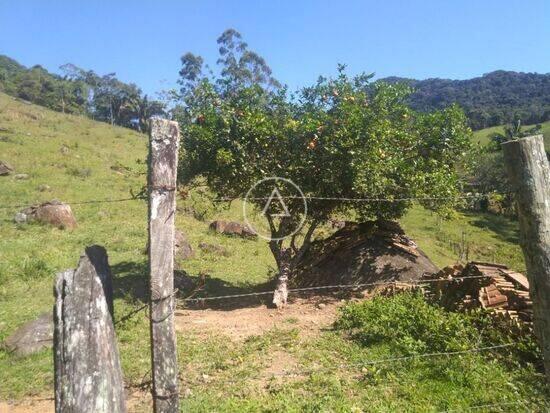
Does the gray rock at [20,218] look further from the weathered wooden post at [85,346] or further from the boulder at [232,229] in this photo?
the weathered wooden post at [85,346]

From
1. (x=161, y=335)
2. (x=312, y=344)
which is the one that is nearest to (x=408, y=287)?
(x=312, y=344)

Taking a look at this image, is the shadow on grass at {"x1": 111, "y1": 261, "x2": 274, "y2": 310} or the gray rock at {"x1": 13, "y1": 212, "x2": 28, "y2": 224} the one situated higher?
the gray rock at {"x1": 13, "y1": 212, "x2": 28, "y2": 224}

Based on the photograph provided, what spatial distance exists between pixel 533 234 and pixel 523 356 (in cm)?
345

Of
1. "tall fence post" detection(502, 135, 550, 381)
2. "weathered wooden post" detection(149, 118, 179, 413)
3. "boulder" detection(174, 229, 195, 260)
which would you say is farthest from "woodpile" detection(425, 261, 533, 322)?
"boulder" detection(174, 229, 195, 260)

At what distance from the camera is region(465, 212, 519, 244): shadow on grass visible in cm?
2870

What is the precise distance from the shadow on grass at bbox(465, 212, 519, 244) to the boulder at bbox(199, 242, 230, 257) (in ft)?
63.8

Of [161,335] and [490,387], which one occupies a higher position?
[161,335]

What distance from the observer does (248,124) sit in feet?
31.8

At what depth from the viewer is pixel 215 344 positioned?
7582 mm

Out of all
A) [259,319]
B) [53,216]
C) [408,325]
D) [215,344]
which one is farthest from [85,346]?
[53,216]

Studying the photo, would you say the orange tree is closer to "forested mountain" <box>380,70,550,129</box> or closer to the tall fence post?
the tall fence post

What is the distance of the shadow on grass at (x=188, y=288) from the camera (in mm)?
10477

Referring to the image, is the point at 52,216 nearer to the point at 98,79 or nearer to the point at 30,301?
the point at 30,301
